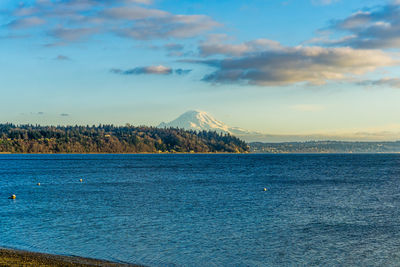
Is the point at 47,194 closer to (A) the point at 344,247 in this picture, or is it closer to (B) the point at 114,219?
(B) the point at 114,219

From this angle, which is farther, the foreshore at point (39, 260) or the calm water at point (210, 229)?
the calm water at point (210, 229)

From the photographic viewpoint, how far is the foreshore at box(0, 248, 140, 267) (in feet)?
102

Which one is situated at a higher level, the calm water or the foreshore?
the foreshore

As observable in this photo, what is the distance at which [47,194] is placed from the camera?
89.9 meters

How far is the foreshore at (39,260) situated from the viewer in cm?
3114

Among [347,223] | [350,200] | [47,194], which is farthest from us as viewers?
[47,194]

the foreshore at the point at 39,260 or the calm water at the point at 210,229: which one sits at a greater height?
the foreshore at the point at 39,260

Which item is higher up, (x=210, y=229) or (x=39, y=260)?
(x=39, y=260)

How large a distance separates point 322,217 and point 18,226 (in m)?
39.4

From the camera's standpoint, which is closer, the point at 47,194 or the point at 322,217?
the point at 322,217

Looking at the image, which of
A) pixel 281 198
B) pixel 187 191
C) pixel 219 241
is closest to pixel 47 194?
pixel 187 191

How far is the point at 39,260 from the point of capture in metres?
33.2

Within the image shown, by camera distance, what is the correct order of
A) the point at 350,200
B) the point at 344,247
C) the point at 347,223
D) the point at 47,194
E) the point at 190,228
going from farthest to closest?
1. the point at 47,194
2. the point at 350,200
3. the point at 347,223
4. the point at 190,228
5. the point at 344,247

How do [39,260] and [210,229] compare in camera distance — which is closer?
[39,260]
